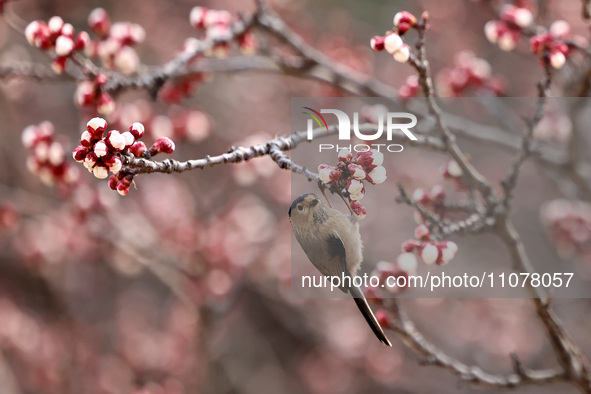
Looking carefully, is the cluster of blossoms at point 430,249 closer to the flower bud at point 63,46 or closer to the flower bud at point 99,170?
the flower bud at point 99,170

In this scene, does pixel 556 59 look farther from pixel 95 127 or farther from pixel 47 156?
pixel 47 156

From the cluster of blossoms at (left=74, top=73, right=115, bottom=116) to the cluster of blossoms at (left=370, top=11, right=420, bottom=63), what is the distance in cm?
77

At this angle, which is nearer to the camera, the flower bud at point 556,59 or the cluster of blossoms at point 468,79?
the flower bud at point 556,59

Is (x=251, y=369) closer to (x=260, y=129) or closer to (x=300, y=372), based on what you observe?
(x=300, y=372)

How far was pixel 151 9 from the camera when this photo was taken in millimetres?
4137

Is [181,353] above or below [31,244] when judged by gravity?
below

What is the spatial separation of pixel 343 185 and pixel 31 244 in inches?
94.7

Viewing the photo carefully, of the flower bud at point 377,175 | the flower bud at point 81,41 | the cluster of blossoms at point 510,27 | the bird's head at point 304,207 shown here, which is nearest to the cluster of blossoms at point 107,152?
the bird's head at point 304,207

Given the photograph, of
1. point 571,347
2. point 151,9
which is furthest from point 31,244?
point 571,347

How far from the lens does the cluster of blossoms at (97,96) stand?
1428mm

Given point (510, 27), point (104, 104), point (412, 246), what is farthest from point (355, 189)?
point (510, 27)

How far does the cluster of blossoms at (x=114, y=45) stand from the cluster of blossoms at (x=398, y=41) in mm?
918

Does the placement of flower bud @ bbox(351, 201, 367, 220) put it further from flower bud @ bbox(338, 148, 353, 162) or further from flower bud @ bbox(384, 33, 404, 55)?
flower bud @ bbox(384, 33, 404, 55)

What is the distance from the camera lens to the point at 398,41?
1.08m
